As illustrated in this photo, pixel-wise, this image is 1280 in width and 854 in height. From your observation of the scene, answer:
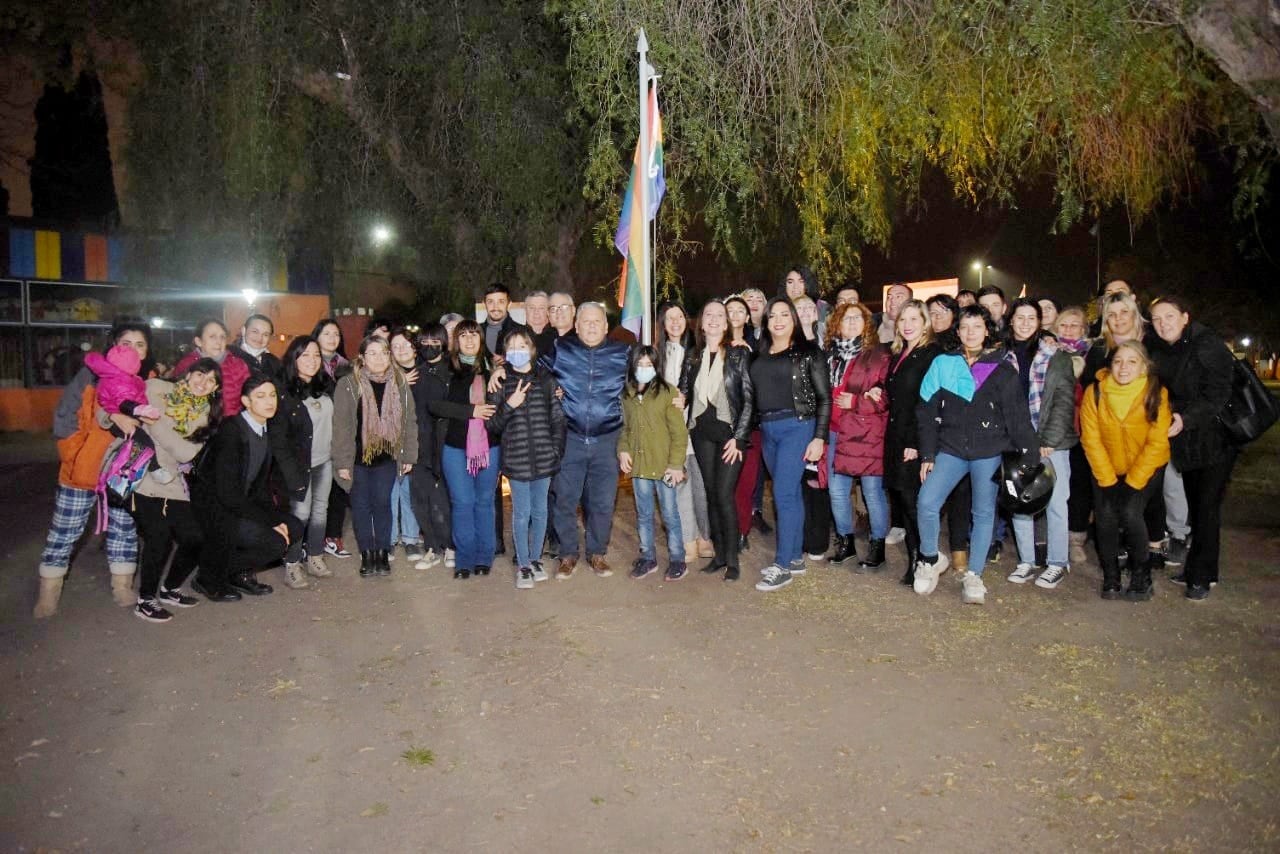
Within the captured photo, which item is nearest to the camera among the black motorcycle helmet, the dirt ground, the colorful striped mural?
the dirt ground

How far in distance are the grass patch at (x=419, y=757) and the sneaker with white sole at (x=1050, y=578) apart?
4.34m

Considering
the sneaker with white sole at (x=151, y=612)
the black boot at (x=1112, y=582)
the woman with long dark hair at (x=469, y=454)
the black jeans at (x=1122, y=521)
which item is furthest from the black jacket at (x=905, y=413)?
the sneaker with white sole at (x=151, y=612)

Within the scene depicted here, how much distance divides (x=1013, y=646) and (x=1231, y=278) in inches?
923

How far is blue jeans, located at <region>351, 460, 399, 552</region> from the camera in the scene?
695cm

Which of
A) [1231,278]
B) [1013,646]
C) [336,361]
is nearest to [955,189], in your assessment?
[1013,646]

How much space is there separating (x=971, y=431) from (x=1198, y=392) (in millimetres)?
1549

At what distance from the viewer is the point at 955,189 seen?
30.3 feet

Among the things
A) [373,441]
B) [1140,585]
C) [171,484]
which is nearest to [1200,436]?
[1140,585]

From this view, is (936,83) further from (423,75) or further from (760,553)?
(423,75)

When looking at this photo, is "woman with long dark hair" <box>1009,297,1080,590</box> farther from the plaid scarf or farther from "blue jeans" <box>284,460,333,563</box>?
"blue jeans" <box>284,460,333,563</box>

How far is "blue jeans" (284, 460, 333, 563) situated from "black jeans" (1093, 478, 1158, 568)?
5.38m

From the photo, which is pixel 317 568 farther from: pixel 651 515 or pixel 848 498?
pixel 848 498

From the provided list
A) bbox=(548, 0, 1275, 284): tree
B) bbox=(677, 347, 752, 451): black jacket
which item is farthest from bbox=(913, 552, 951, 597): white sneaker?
bbox=(548, 0, 1275, 284): tree

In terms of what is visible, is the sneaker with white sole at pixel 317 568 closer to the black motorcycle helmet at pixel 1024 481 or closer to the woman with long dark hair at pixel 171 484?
the woman with long dark hair at pixel 171 484
